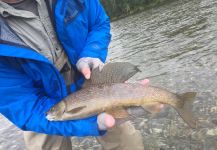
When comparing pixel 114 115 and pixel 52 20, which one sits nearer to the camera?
pixel 114 115

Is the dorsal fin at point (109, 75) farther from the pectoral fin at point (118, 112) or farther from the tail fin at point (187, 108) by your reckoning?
the tail fin at point (187, 108)

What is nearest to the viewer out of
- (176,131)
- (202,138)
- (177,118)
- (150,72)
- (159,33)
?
(202,138)

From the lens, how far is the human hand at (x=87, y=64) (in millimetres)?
3803

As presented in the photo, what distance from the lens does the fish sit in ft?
11.5

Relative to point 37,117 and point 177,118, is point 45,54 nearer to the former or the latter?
point 37,117

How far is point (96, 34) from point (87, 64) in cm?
57

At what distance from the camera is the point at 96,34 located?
434 centimetres

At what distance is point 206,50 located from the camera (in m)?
9.93

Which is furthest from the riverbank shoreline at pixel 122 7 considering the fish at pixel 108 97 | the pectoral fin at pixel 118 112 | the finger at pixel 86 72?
the pectoral fin at pixel 118 112

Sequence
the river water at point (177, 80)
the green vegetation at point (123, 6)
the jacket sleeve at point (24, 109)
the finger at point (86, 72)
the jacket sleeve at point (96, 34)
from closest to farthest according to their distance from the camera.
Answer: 1. the jacket sleeve at point (24, 109)
2. the finger at point (86, 72)
3. the jacket sleeve at point (96, 34)
4. the river water at point (177, 80)
5. the green vegetation at point (123, 6)

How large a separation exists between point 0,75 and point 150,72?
6272mm

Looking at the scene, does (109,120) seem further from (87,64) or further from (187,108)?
(187,108)

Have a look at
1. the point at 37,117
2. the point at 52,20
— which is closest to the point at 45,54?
the point at 52,20

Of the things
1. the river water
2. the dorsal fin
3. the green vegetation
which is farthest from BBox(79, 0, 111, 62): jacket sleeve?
the green vegetation
